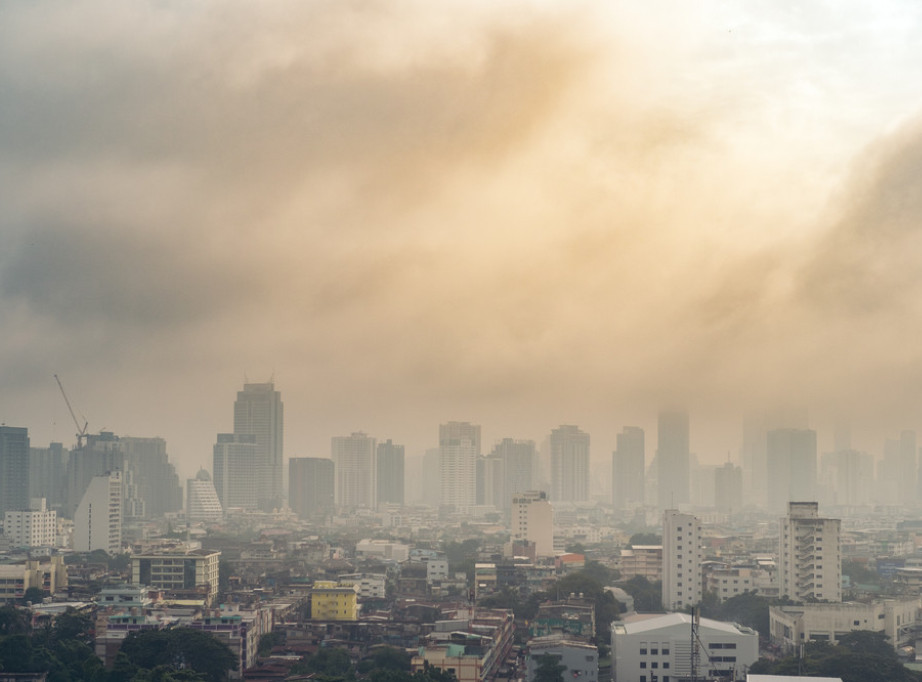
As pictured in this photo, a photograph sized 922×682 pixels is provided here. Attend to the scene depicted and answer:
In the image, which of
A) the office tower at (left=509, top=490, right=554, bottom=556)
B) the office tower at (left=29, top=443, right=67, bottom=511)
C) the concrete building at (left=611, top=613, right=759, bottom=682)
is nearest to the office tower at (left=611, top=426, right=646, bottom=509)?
the office tower at (left=29, top=443, right=67, bottom=511)

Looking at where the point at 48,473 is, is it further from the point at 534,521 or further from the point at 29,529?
the point at 534,521

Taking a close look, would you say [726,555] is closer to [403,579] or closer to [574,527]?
[403,579]

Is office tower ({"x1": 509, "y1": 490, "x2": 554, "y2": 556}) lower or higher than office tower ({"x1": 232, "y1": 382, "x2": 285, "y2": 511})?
lower

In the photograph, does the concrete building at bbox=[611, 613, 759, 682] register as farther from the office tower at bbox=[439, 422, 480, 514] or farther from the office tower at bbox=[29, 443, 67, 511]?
the office tower at bbox=[439, 422, 480, 514]

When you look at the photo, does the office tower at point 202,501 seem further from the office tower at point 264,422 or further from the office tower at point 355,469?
the office tower at point 355,469

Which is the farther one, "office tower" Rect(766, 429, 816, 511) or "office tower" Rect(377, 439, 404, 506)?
"office tower" Rect(377, 439, 404, 506)

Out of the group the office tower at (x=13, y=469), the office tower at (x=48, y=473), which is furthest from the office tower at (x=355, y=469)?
the office tower at (x=13, y=469)
